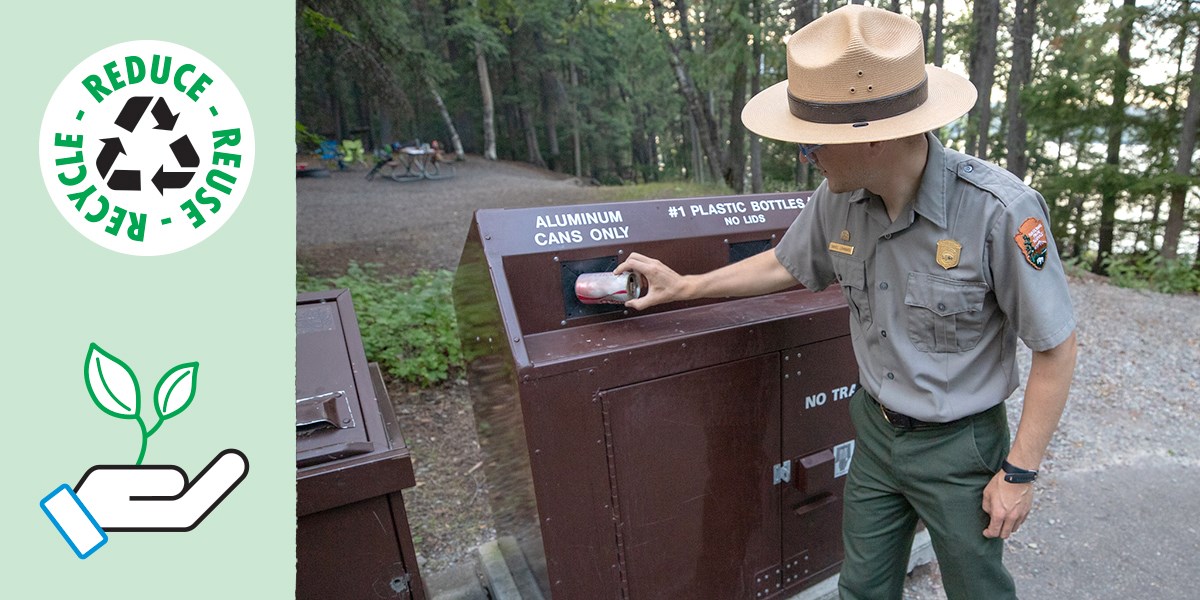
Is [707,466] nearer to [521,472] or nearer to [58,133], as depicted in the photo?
[521,472]

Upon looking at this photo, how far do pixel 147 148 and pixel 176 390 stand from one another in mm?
333

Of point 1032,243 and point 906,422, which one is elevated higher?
point 1032,243

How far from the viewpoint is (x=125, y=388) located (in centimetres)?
82

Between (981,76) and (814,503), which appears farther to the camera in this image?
(981,76)

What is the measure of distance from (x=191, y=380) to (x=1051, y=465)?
13.9 feet

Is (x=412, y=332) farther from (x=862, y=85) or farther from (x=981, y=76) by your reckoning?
(x=981, y=76)

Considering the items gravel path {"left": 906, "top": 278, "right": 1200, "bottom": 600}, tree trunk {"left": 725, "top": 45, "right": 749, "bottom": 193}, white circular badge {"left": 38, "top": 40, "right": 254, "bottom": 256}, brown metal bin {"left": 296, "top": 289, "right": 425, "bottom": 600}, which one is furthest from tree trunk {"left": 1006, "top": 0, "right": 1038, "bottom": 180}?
white circular badge {"left": 38, "top": 40, "right": 254, "bottom": 256}

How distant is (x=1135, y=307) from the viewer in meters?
6.54

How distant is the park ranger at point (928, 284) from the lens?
1.35 metres

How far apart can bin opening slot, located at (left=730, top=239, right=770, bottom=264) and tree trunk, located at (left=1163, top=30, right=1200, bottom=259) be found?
A: 9607 millimetres

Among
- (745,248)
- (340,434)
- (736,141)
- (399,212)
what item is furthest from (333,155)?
(340,434)

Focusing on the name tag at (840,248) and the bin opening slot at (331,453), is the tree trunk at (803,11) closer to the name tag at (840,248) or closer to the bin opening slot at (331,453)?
the name tag at (840,248)

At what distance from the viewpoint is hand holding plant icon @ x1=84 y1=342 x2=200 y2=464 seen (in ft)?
2.66

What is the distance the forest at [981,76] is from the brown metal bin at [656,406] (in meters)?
4.80
